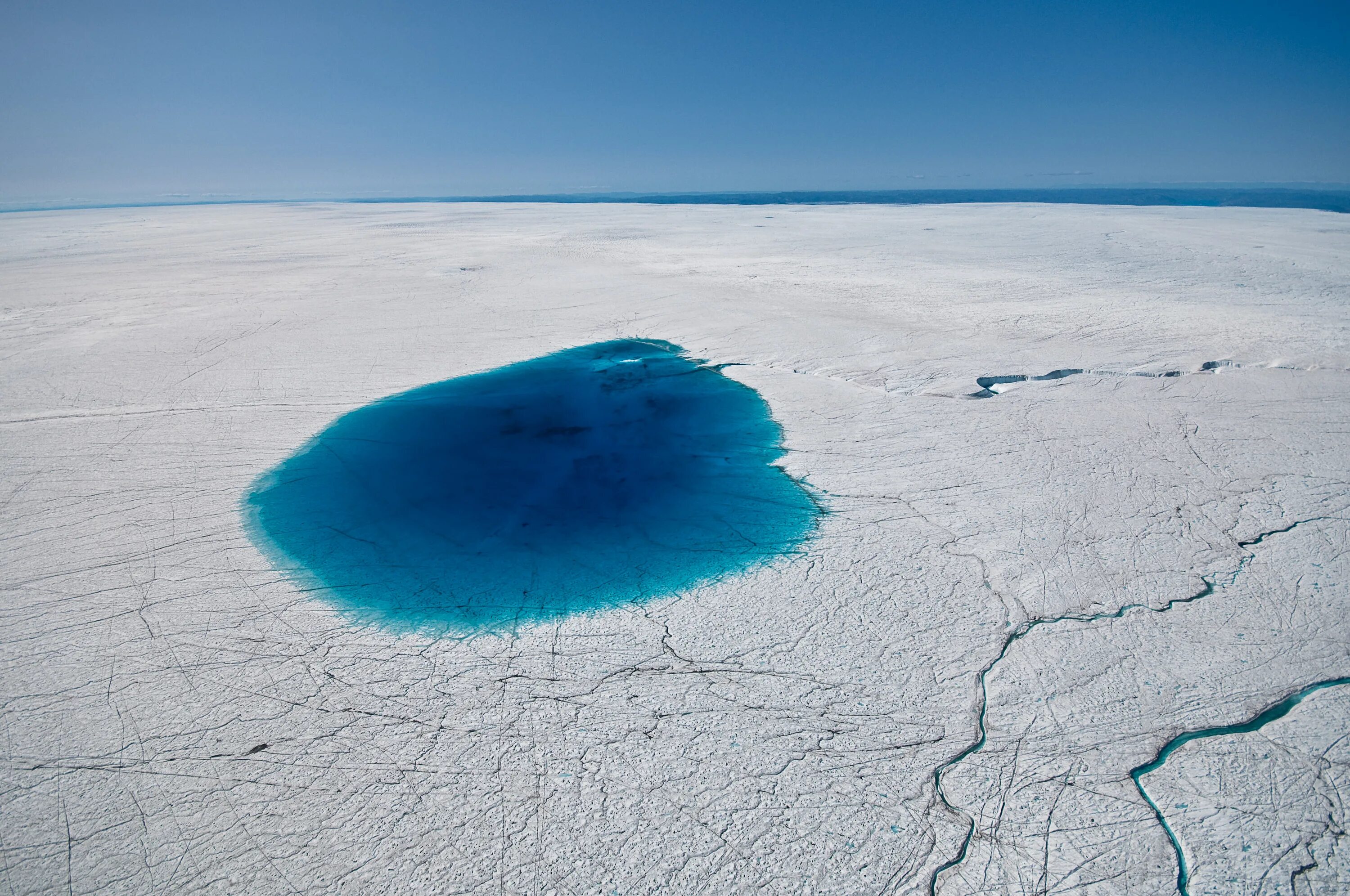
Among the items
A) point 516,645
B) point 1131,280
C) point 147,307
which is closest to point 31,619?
point 516,645

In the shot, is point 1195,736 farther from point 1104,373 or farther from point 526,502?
point 1104,373

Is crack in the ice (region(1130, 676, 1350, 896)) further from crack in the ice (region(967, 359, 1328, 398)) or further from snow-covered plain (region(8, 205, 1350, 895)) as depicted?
crack in the ice (region(967, 359, 1328, 398))

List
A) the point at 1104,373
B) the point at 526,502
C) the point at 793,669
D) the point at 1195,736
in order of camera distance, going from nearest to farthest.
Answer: the point at 1195,736
the point at 793,669
the point at 526,502
the point at 1104,373

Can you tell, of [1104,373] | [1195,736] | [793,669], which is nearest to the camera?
[1195,736]

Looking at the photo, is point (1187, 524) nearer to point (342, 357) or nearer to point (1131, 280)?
point (342, 357)

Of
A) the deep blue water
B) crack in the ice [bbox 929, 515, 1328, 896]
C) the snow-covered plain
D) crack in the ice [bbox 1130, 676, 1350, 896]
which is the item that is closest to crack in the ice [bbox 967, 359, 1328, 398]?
the snow-covered plain

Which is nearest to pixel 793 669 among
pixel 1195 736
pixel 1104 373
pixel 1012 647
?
pixel 1012 647
